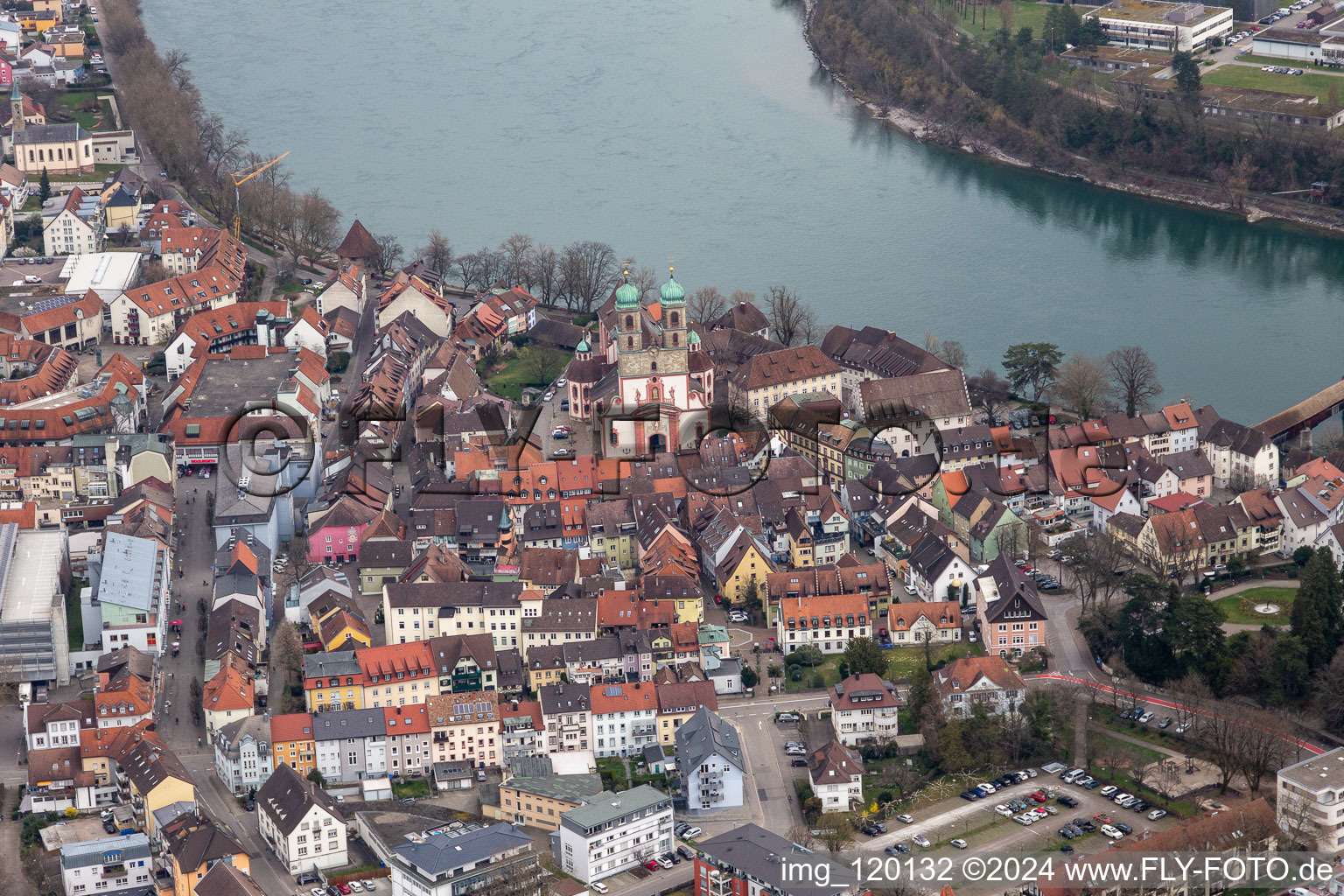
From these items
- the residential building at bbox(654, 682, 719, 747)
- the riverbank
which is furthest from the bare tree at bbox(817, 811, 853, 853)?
the riverbank

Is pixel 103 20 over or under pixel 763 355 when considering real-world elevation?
over

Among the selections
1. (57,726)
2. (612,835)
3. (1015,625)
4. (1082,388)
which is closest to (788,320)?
(1082,388)

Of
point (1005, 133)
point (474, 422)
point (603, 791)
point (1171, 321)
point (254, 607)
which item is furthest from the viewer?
point (1005, 133)

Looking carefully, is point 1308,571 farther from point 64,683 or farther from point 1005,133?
point 1005,133

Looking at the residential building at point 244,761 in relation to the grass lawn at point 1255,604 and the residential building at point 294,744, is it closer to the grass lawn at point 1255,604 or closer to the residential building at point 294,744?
the residential building at point 294,744

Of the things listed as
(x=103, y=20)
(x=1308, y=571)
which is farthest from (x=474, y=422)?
(x=103, y=20)

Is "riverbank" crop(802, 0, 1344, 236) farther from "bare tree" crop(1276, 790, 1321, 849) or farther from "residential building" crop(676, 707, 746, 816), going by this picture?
"residential building" crop(676, 707, 746, 816)
